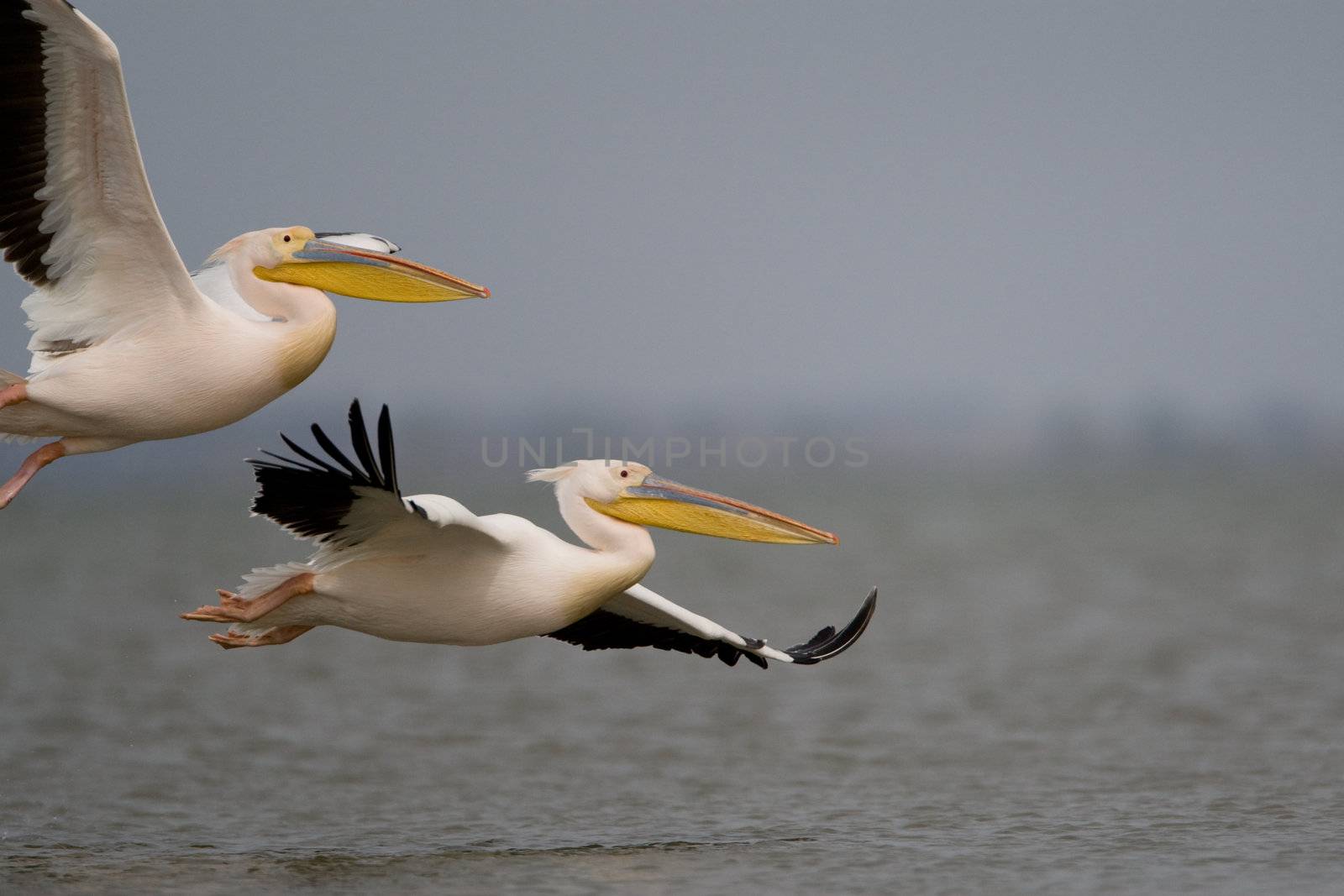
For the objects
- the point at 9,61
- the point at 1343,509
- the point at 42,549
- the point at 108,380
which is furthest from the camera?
the point at 1343,509

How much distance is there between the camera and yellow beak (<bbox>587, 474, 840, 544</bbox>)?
6.79m

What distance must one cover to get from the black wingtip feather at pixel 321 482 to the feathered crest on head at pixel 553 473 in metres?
0.86

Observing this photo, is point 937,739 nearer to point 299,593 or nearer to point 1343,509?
point 299,593

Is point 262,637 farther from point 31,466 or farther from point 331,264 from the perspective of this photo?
point 331,264

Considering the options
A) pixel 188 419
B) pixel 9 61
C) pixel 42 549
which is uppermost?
pixel 9 61

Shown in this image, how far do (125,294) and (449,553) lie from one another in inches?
57.5

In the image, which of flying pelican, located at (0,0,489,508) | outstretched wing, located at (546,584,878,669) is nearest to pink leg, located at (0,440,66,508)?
flying pelican, located at (0,0,489,508)

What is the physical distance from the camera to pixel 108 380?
6203 millimetres

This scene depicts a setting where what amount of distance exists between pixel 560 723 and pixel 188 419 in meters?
10.3

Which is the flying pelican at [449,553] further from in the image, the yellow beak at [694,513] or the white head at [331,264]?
the white head at [331,264]

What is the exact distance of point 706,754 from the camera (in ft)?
46.8

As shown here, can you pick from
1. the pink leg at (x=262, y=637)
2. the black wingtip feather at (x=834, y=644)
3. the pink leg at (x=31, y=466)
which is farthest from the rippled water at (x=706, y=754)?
the pink leg at (x=31, y=466)

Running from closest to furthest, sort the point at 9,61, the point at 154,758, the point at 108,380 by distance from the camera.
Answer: the point at 9,61 < the point at 108,380 < the point at 154,758

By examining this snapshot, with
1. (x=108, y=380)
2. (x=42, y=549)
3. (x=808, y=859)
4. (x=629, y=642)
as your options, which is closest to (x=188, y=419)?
(x=108, y=380)
